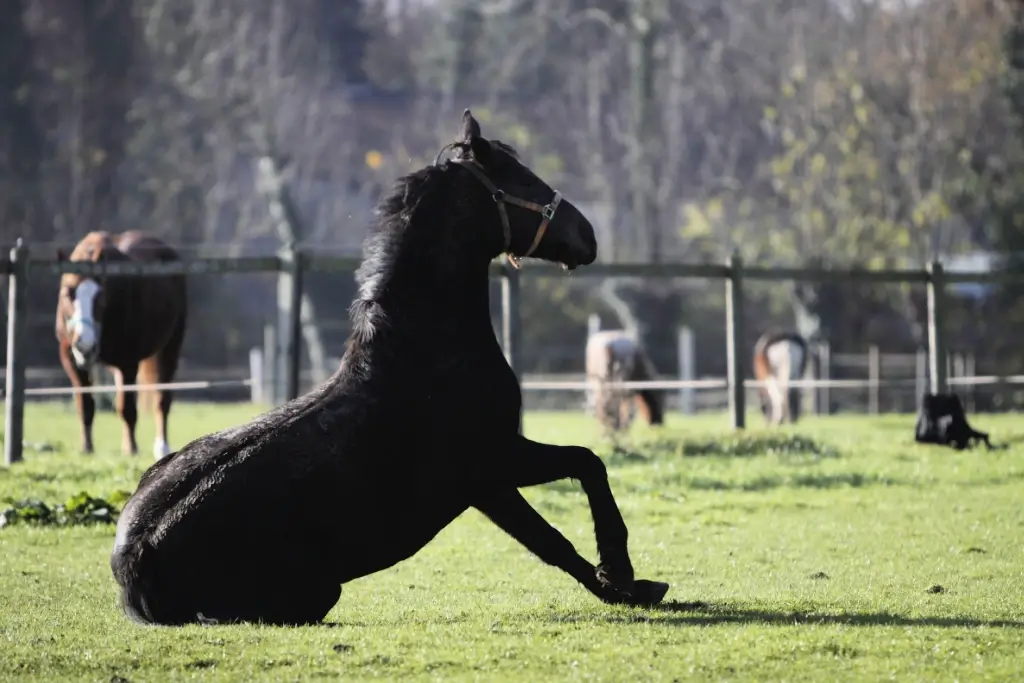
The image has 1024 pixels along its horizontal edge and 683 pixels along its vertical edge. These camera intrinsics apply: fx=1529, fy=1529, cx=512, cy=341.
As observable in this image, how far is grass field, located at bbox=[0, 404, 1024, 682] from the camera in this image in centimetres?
574

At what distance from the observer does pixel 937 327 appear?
1750cm

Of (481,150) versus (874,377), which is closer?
(481,150)

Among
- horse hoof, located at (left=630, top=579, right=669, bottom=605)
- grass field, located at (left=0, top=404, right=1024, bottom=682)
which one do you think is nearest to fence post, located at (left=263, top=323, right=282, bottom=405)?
grass field, located at (left=0, top=404, right=1024, bottom=682)

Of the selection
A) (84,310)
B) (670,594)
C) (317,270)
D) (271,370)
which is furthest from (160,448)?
(271,370)

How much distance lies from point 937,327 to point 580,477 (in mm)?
11440

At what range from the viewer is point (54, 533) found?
10516mm

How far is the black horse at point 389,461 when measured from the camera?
6449 mm

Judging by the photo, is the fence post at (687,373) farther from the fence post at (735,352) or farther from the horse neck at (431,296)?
the horse neck at (431,296)

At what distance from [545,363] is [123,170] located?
1540 centimetres

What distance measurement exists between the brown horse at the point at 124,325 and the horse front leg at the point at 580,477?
9750mm

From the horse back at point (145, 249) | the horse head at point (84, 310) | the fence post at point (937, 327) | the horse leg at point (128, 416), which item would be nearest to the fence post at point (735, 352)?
the fence post at point (937, 327)

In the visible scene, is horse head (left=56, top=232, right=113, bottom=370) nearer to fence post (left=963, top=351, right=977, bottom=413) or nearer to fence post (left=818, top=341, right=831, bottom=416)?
fence post (left=818, top=341, right=831, bottom=416)

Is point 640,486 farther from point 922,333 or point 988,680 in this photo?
point 922,333

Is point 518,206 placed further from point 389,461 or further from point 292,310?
point 292,310
